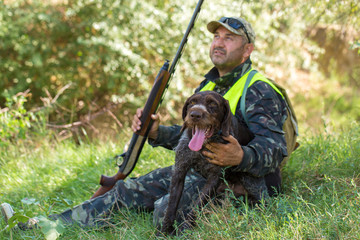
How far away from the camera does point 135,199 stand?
382cm

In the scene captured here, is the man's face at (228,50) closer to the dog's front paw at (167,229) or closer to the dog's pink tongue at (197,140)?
the dog's pink tongue at (197,140)

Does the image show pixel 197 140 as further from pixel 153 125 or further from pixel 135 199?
pixel 135 199

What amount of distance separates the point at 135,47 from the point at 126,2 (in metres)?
1.03

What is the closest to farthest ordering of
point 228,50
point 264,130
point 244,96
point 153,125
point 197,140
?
point 197,140 < point 264,130 < point 244,96 < point 228,50 < point 153,125

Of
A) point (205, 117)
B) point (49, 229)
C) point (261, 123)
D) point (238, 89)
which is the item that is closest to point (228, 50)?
point (238, 89)

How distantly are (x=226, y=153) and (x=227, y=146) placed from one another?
0.06 metres

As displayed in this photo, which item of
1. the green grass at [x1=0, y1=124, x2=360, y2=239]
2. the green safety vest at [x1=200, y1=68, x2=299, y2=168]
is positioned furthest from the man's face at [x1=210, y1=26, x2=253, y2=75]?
the green grass at [x1=0, y1=124, x2=360, y2=239]

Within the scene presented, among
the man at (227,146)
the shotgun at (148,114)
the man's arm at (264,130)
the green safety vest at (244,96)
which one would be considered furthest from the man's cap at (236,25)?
the man's arm at (264,130)

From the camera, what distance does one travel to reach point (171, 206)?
318cm

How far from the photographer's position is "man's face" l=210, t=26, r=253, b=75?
12.5 feet

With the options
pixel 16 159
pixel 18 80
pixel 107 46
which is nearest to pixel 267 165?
pixel 16 159

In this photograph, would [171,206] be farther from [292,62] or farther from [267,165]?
[292,62]

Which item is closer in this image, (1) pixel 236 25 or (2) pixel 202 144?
(2) pixel 202 144

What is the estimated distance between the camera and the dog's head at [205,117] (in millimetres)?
2848
